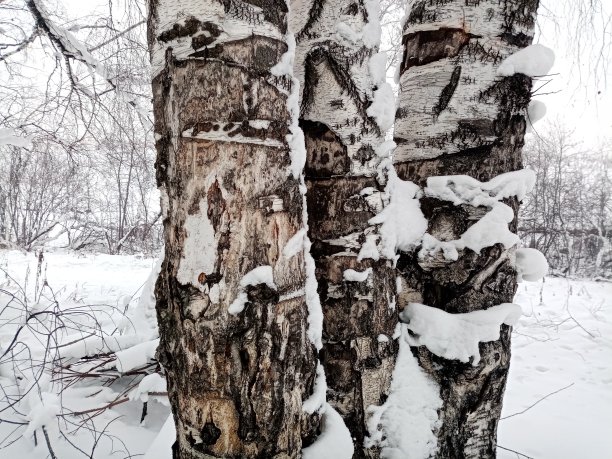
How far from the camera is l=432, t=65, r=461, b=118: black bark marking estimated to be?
114 cm

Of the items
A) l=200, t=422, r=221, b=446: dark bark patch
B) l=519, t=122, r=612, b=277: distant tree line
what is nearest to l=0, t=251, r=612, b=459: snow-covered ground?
l=200, t=422, r=221, b=446: dark bark patch

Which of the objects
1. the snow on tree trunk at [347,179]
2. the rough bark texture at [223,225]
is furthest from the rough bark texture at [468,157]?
the rough bark texture at [223,225]

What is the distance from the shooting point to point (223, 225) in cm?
72

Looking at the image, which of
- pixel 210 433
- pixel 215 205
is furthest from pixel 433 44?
pixel 210 433

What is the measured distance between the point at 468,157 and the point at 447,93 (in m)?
0.21

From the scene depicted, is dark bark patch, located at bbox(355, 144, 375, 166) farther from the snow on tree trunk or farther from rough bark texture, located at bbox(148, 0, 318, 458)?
rough bark texture, located at bbox(148, 0, 318, 458)

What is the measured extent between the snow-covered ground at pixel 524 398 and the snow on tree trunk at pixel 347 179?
29.1 inches

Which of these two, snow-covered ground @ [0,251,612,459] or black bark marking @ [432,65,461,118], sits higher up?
black bark marking @ [432,65,461,118]

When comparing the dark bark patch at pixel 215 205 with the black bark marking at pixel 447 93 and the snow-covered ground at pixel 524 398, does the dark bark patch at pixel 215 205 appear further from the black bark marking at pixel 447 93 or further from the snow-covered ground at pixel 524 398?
the snow-covered ground at pixel 524 398

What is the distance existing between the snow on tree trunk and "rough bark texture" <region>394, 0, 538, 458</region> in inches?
8.0

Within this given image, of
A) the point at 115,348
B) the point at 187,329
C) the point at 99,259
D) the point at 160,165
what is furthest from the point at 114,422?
the point at 99,259

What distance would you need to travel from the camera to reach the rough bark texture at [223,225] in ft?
2.35

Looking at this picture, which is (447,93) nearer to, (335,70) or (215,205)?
A: (335,70)

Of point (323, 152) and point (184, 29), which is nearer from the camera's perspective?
point (184, 29)
